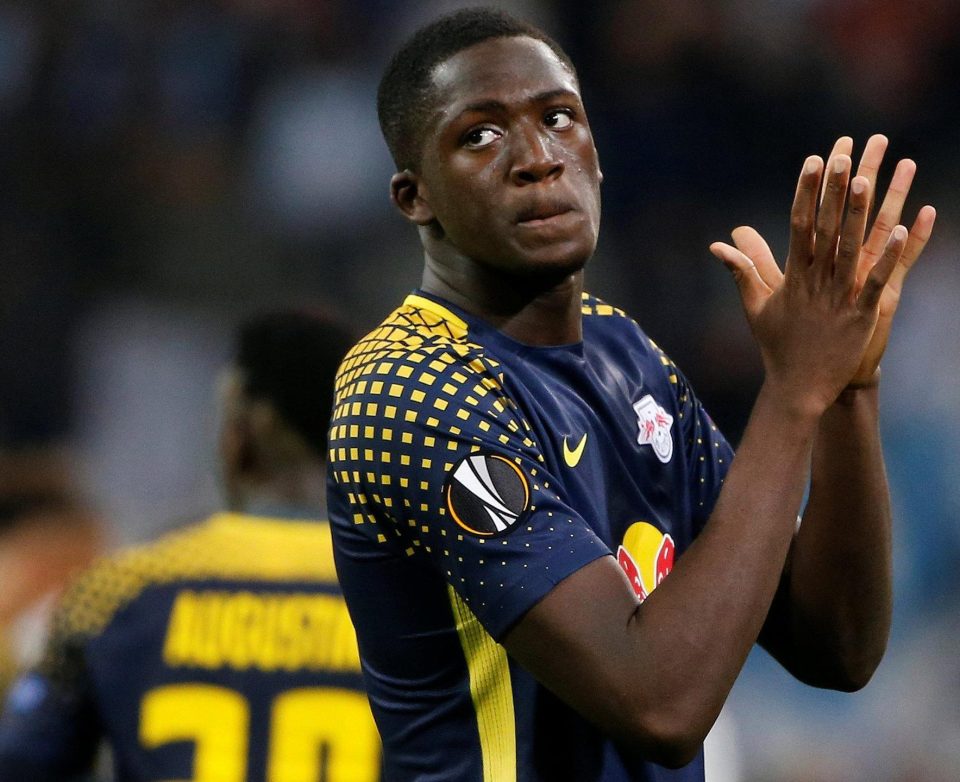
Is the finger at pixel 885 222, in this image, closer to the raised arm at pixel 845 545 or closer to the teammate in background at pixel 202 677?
the raised arm at pixel 845 545

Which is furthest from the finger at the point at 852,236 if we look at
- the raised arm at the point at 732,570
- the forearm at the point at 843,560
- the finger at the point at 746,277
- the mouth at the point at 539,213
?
the mouth at the point at 539,213

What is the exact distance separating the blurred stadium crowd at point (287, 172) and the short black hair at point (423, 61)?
538cm

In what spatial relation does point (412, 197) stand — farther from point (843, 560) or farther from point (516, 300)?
point (843, 560)

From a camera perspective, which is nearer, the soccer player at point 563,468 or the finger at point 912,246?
the soccer player at point 563,468

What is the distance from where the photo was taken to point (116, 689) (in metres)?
3.38

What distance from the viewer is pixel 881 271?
2.23 metres

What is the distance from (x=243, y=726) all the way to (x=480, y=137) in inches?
60.6

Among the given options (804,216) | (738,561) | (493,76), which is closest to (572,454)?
(738,561)

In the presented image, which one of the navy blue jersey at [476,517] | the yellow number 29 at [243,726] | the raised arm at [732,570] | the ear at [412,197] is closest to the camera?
the raised arm at [732,570]

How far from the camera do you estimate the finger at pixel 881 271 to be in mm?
2219

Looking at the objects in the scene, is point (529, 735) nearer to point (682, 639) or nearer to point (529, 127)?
point (682, 639)

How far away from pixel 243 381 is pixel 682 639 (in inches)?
74.0

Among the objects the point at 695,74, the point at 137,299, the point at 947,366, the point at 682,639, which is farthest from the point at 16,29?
the point at 682,639

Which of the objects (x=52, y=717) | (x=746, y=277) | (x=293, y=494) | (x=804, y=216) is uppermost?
(x=804, y=216)
